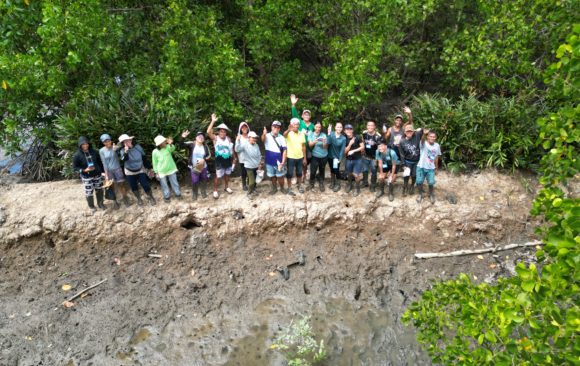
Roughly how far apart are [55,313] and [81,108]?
4.56m

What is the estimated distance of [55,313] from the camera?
715cm

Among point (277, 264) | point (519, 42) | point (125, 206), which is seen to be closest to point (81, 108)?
point (125, 206)

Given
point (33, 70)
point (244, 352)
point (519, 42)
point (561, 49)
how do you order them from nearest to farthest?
1. point (561, 49)
2. point (244, 352)
3. point (33, 70)
4. point (519, 42)

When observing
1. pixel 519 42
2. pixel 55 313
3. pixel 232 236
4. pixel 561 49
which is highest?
pixel 519 42

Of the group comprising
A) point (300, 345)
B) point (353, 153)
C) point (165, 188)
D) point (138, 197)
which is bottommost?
point (300, 345)

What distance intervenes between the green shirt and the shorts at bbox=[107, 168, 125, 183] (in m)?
0.66

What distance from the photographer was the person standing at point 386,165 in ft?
28.0

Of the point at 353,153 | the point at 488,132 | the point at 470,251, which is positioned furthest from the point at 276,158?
the point at 488,132

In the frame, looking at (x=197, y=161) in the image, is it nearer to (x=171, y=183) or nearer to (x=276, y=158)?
(x=171, y=183)

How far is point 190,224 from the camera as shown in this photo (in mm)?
8719

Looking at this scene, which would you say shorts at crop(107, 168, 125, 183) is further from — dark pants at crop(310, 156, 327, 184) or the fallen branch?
the fallen branch

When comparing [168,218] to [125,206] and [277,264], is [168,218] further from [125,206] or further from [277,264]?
[277,264]

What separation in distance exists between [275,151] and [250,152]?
532 millimetres

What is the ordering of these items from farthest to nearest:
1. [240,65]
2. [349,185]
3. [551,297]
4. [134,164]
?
[240,65], [349,185], [134,164], [551,297]
